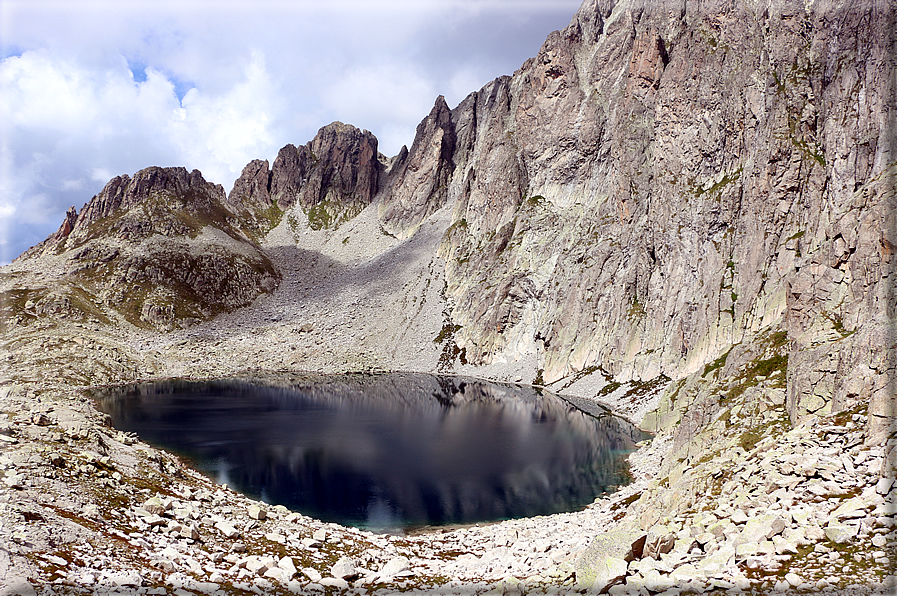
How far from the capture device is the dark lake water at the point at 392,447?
4425 cm

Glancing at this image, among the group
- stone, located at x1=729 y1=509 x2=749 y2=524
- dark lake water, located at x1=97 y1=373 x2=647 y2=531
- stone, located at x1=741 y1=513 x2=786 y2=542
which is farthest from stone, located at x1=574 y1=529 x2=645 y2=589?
dark lake water, located at x1=97 y1=373 x2=647 y2=531

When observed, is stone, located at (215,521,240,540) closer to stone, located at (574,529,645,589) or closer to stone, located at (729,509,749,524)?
stone, located at (574,529,645,589)

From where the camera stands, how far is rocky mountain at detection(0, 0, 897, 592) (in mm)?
25969

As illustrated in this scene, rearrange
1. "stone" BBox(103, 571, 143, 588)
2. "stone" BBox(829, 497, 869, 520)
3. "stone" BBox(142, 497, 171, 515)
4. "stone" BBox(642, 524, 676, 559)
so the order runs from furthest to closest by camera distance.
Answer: "stone" BBox(142, 497, 171, 515)
"stone" BBox(642, 524, 676, 559)
"stone" BBox(103, 571, 143, 588)
"stone" BBox(829, 497, 869, 520)

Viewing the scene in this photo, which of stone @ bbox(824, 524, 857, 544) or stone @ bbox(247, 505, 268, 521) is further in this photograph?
stone @ bbox(247, 505, 268, 521)

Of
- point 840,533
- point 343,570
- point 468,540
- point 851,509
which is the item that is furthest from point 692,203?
point 343,570

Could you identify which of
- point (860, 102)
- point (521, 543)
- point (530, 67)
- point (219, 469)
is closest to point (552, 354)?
point (860, 102)

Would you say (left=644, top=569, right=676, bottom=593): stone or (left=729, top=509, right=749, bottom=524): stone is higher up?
(left=729, top=509, right=749, bottom=524): stone

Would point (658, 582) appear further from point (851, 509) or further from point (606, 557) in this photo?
point (851, 509)

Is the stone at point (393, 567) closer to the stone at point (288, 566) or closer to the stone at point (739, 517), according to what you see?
the stone at point (288, 566)

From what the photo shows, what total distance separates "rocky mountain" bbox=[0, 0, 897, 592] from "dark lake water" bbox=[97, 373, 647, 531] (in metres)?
11.2

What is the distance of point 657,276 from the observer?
107 m

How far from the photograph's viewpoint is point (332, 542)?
29141mm

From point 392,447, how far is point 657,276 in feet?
236
